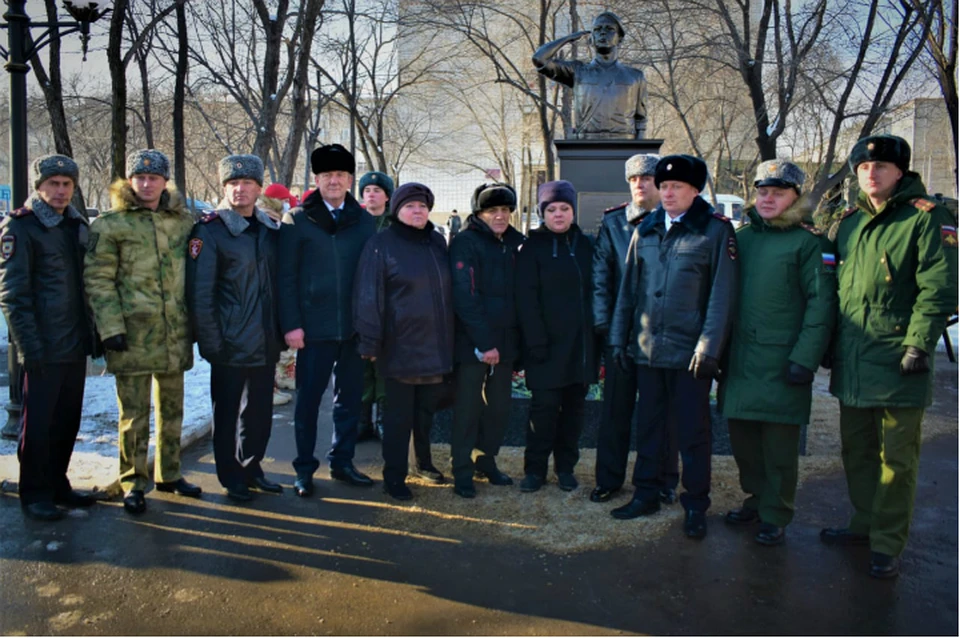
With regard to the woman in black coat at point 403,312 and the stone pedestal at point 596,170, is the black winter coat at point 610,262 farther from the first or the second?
the stone pedestal at point 596,170

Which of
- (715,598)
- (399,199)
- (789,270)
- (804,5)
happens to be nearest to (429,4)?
(804,5)

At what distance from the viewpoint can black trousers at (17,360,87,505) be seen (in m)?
4.20

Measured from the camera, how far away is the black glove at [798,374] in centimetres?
381

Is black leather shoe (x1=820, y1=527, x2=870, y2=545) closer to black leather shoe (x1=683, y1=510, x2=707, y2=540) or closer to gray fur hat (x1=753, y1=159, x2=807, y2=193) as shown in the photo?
black leather shoe (x1=683, y1=510, x2=707, y2=540)

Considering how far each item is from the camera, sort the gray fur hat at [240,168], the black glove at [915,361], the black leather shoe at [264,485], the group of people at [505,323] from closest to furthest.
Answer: the black glove at [915,361] < the group of people at [505,323] < the gray fur hat at [240,168] < the black leather shoe at [264,485]

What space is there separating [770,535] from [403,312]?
7.81ft

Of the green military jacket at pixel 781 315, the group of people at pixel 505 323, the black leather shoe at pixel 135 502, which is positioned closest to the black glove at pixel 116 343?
the group of people at pixel 505 323

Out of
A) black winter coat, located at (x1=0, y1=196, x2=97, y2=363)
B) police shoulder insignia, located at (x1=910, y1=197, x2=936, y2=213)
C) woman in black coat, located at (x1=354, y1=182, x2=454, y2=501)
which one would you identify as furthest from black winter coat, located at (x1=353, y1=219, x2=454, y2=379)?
police shoulder insignia, located at (x1=910, y1=197, x2=936, y2=213)

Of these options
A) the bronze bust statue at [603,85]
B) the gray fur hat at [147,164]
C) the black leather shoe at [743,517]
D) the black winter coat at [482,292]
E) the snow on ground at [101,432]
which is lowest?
the black leather shoe at [743,517]

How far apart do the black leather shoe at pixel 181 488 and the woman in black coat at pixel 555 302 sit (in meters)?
2.05

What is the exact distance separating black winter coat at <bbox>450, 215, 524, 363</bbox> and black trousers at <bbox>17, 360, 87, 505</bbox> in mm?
2265

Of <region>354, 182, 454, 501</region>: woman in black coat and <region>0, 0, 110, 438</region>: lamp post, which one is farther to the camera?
<region>0, 0, 110, 438</region>: lamp post

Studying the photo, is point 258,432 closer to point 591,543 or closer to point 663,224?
point 591,543

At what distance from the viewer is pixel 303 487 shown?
4.60 metres
